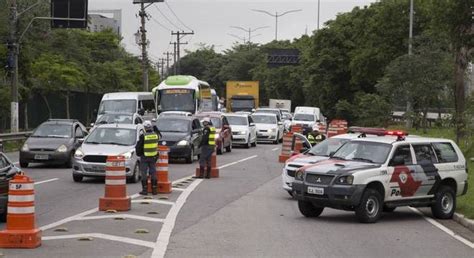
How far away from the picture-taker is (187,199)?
16891mm

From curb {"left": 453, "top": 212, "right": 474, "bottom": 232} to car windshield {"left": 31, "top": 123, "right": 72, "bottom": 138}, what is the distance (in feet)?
46.2

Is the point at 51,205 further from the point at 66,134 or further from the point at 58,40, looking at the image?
the point at 58,40

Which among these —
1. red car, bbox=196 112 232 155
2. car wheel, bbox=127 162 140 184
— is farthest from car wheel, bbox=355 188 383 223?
red car, bbox=196 112 232 155

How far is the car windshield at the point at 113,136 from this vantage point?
2144 cm

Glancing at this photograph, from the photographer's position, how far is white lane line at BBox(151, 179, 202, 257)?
1053 cm

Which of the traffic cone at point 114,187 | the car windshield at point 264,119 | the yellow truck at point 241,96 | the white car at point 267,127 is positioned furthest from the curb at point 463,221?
the yellow truck at point 241,96

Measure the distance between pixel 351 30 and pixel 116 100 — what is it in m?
39.5

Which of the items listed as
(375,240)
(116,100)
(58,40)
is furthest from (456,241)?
(58,40)

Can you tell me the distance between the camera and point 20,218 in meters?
10.4

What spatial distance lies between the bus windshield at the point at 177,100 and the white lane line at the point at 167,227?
22743 millimetres

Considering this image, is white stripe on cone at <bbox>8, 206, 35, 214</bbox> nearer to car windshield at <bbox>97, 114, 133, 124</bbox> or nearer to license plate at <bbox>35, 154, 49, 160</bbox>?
license plate at <bbox>35, 154, 49, 160</bbox>

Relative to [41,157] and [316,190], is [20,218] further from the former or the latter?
[41,157]

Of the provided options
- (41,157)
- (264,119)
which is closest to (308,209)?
(41,157)

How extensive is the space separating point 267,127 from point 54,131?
68.6ft
